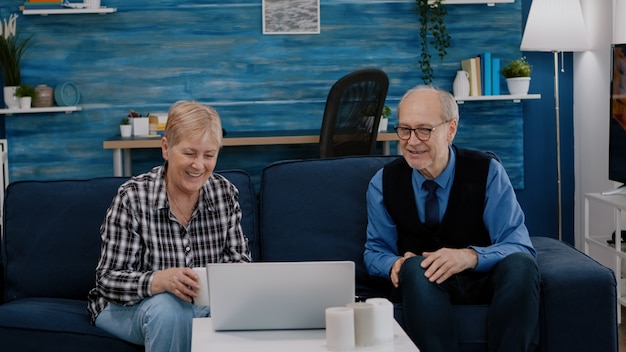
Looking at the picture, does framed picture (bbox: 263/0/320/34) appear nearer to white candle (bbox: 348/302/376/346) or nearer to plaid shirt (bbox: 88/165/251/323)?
plaid shirt (bbox: 88/165/251/323)

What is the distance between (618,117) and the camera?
4.57 meters

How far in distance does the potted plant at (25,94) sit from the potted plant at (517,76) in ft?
9.32

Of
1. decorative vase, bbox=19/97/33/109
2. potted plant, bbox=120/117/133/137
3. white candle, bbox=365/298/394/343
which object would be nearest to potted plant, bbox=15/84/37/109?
decorative vase, bbox=19/97/33/109

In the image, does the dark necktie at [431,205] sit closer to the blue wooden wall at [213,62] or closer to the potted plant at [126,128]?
the blue wooden wall at [213,62]

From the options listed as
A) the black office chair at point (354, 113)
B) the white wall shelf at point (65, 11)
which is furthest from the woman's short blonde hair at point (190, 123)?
the white wall shelf at point (65, 11)

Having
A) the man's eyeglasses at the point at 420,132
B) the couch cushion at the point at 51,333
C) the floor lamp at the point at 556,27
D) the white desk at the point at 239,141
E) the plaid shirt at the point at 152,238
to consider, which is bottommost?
the couch cushion at the point at 51,333

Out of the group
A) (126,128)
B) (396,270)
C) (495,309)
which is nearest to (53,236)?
(396,270)

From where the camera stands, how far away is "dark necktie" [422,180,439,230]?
312 cm

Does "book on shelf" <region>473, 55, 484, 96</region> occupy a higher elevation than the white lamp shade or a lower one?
lower

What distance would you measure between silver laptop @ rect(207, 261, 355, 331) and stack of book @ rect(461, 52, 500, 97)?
3868mm

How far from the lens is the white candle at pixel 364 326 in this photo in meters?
2.08

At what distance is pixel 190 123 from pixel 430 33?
3.47m

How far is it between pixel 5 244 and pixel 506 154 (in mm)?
3635

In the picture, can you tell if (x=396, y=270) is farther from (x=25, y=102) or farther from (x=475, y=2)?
(x=25, y=102)
